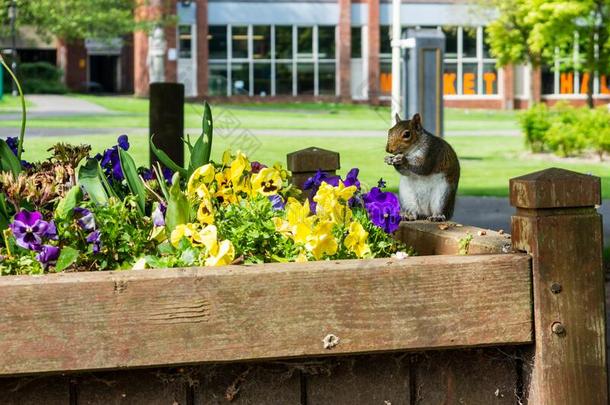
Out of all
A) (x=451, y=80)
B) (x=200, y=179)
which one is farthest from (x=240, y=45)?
(x=200, y=179)

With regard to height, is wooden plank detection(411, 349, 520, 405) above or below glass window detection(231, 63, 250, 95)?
below

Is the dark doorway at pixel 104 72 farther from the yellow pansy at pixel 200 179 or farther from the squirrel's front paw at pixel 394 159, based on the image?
the yellow pansy at pixel 200 179

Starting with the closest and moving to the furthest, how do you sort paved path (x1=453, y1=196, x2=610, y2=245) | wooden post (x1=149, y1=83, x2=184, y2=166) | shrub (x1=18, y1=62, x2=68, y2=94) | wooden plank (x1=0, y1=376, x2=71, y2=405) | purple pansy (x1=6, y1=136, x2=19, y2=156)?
wooden plank (x1=0, y1=376, x2=71, y2=405) → purple pansy (x1=6, y1=136, x2=19, y2=156) → wooden post (x1=149, y1=83, x2=184, y2=166) → paved path (x1=453, y1=196, x2=610, y2=245) → shrub (x1=18, y1=62, x2=68, y2=94)

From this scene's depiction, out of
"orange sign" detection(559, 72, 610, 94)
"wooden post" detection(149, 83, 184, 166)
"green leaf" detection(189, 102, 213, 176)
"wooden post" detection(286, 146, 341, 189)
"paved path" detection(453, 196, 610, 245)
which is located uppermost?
"orange sign" detection(559, 72, 610, 94)

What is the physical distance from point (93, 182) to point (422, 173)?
3.53ft

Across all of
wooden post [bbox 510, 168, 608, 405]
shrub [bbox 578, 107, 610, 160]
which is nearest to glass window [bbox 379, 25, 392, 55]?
shrub [bbox 578, 107, 610, 160]

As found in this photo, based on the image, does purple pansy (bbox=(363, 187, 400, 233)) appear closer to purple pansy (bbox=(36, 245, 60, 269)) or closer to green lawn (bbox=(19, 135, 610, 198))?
purple pansy (bbox=(36, 245, 60, 269))

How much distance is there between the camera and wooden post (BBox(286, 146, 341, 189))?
13.6 ft

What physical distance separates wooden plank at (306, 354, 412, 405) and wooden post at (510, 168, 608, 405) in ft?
1.14

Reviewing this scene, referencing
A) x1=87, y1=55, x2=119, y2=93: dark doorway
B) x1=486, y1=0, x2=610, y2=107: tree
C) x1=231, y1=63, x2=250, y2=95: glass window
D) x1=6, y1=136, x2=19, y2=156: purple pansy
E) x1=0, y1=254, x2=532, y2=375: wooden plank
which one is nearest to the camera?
x1=0, y1=254, x2=532, y2=375: wooden plank

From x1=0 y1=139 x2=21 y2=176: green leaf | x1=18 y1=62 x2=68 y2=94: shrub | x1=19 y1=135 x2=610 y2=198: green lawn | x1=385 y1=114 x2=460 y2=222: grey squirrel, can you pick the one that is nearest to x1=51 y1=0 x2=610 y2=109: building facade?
x1=18 y1=62 x2=68 y2=94: shrub

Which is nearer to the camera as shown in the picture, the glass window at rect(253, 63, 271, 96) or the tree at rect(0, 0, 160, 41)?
the tree at rect(0, 0, 160, 41)

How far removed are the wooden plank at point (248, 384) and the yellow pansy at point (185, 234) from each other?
42 cm

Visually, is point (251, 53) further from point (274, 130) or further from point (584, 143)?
point (584, 143)
